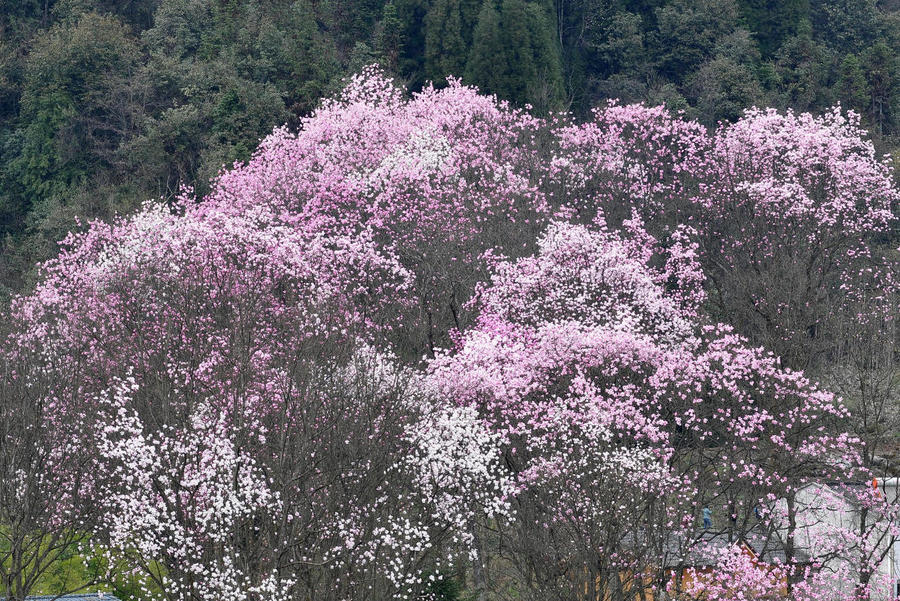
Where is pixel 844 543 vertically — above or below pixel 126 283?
below

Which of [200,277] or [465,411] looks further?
[200,277]

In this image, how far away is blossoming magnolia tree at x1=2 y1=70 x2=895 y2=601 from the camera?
22.1 metres

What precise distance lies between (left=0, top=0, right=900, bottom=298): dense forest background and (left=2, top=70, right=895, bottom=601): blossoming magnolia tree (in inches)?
422

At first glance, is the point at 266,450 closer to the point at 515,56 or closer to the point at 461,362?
the point at 461,362

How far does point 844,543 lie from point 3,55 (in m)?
56.1

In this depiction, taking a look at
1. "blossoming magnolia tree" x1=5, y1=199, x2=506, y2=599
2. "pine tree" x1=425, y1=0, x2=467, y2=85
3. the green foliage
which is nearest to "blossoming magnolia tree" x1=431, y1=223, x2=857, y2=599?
"blossoming magnolia tree" x1=5, y1=199, x2=506, y2=599

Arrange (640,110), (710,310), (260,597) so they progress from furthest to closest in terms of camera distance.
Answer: (640,110), (710,310), (260,597)

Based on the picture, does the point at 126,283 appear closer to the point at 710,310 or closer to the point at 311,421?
the point at 311,421

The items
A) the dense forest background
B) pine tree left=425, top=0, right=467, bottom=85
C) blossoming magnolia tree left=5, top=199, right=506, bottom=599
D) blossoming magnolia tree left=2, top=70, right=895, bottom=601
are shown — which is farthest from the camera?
pine tree left=425, top=0, right=467, bottom=85

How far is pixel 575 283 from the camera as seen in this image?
33969 millimetres

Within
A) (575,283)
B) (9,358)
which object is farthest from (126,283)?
(575,283)

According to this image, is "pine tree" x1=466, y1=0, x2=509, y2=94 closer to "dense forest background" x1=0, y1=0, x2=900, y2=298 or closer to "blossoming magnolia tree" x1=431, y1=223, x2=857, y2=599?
"dense forest background" x1=0, y1=0, x2=900, y2=298

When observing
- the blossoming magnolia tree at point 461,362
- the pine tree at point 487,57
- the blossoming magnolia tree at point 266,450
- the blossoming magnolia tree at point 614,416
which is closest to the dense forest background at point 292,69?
the pine tree at point 487,57

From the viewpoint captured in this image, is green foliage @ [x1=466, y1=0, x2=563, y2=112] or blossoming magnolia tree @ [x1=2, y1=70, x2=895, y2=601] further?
green foliage @ [x1=466, y1=0, x2=563, y2=112]
